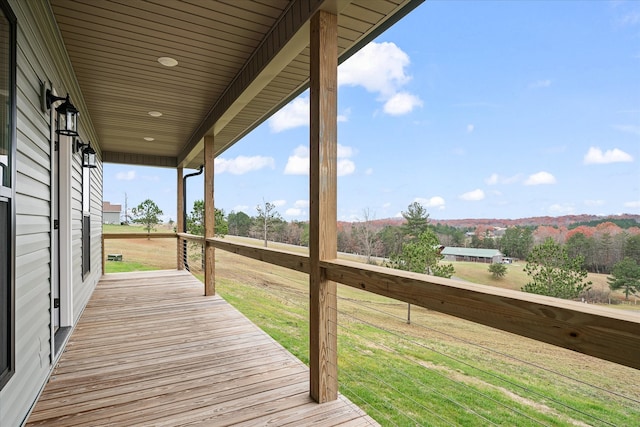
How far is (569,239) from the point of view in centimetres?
246

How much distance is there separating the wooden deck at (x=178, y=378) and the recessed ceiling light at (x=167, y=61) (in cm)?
250

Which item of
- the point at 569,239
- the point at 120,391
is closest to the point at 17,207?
the point at 120,391

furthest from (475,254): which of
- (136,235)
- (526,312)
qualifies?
(136,235)

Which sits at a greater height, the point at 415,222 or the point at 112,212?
the point at 112,212

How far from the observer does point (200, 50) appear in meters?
2.92

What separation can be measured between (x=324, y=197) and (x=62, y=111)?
85.9 inches

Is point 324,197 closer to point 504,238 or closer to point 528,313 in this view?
point 528,313

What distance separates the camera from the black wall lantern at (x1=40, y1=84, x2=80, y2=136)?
2430 millimetres

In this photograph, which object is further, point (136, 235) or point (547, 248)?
point (136, 235)

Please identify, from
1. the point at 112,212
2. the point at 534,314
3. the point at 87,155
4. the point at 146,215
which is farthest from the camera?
the point at 146,215

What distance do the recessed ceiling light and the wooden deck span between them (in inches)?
98.5

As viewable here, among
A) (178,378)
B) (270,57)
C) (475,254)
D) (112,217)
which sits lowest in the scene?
(178,378)

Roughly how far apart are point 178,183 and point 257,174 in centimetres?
1332

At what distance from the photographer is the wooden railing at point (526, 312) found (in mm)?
896
